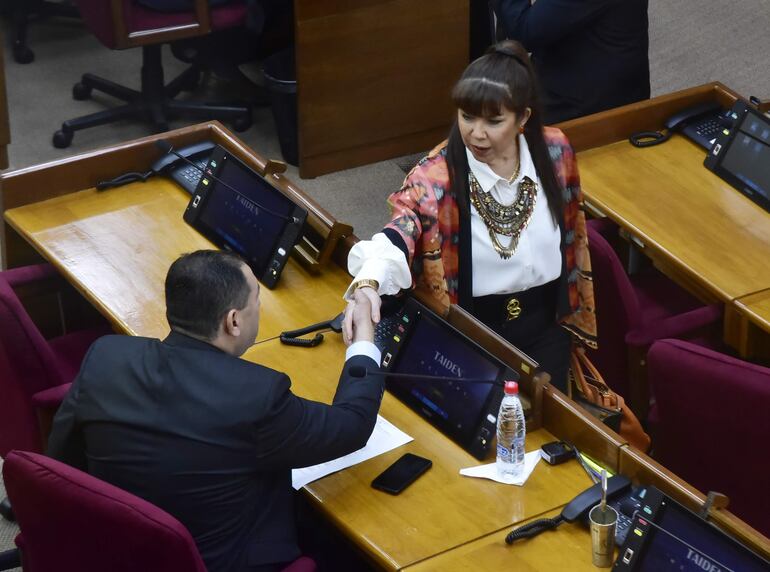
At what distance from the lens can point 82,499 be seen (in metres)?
2.62

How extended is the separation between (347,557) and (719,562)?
1102 mm

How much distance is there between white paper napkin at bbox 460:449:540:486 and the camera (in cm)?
299

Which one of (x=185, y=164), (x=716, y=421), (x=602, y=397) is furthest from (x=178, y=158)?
(x=716, y=421)

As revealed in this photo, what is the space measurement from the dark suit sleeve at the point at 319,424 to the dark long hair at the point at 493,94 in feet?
1.88

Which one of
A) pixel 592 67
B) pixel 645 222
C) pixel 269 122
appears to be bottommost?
pixel 269 122

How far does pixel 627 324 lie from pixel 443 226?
2.71 ft

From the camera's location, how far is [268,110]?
6.12m

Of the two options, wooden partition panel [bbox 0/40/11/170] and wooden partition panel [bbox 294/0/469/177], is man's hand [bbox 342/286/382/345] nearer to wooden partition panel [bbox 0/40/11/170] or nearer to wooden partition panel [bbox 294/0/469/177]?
wooden partition panel [bbox 294/0/469/177]

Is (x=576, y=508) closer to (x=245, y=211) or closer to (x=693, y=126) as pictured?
(x=245, y=211)

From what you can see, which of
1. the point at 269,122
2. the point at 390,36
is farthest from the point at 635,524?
the point at 269,122

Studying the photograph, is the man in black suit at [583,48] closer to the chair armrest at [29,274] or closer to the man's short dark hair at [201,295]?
the chair armrest at [29,274]

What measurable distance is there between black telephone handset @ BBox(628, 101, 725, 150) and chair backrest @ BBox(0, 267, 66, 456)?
2.05 meters

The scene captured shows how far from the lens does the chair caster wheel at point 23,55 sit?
20.9 feet

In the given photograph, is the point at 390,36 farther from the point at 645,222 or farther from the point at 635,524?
the point at 635,524
